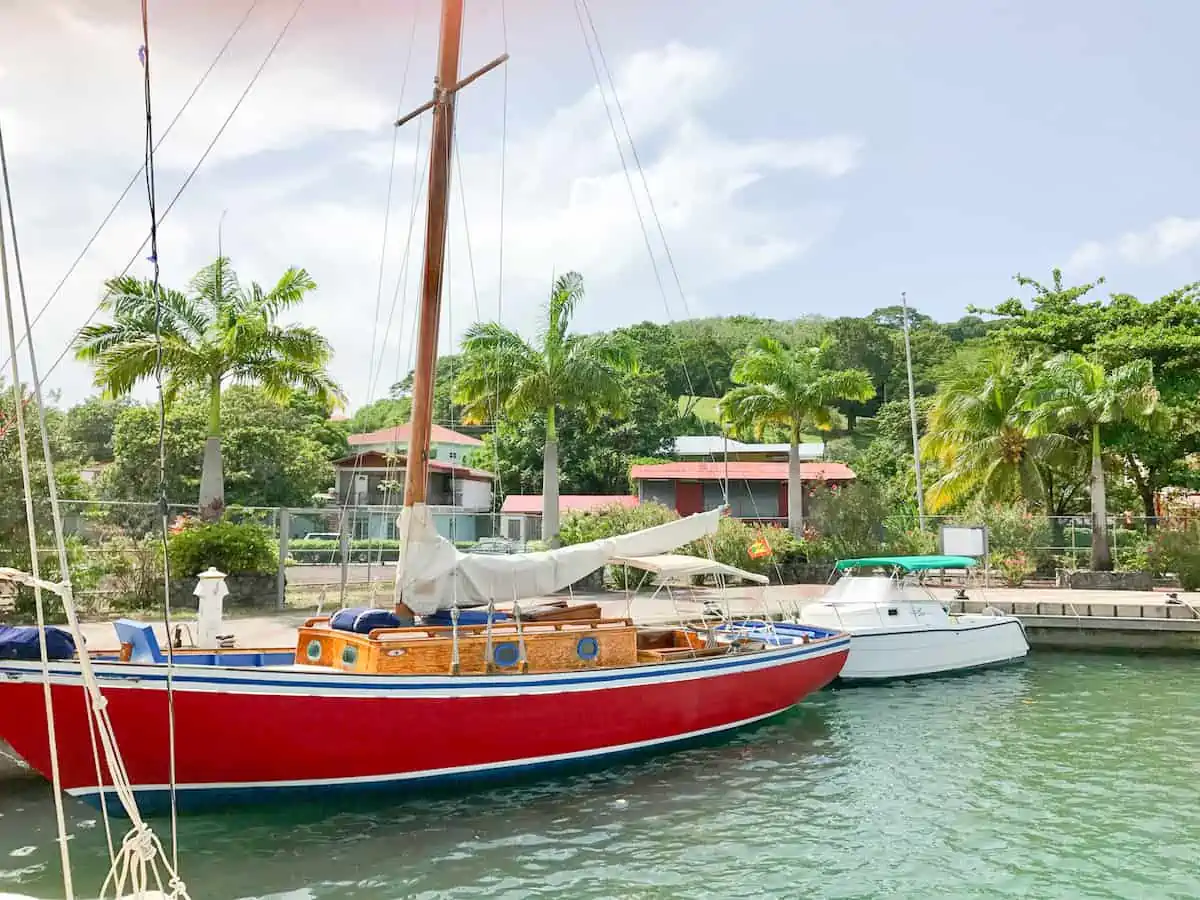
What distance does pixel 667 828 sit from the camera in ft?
35.1

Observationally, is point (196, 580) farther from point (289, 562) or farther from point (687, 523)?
point (687, 523)

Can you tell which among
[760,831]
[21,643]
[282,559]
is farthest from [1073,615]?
[21,643]

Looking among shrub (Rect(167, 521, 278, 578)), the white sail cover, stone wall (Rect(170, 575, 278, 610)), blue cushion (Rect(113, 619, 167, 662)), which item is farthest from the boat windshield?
blue cushion (Rect(113, 619, 167, 662))

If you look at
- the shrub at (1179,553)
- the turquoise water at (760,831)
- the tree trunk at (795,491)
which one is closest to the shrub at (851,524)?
the tree trunk at (795,491)

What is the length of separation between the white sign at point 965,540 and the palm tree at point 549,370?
33.8 feet

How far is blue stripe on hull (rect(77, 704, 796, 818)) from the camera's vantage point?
10336mm

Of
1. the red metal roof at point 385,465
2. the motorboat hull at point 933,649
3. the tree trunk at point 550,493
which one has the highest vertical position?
the red metal roof at point 385,465

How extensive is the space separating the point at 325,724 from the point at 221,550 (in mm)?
12302

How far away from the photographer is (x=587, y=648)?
12867mm

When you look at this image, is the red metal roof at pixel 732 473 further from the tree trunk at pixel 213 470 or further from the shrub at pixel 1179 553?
the tree trunk at pixel 213 470

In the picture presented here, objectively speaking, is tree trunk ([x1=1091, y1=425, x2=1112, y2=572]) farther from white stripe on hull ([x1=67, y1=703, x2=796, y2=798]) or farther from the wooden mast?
the wooden mast

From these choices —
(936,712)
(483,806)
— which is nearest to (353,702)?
(483,806)

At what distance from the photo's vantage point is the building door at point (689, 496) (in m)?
46.0

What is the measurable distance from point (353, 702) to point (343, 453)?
5842cm
